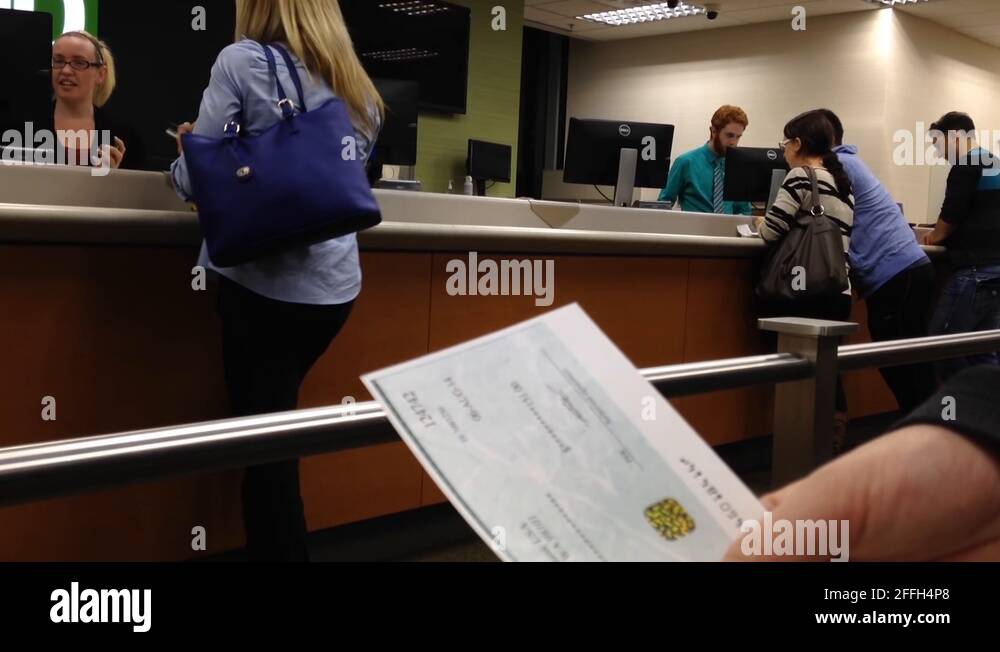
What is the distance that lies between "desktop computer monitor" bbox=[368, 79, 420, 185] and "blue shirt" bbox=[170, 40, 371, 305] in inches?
84.1

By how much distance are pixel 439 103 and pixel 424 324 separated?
187 inches

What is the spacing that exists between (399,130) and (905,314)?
2.24m

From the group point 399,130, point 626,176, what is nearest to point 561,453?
point 626,176

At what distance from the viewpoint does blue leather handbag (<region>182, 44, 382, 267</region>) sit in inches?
62.7

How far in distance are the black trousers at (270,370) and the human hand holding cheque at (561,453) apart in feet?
4.24

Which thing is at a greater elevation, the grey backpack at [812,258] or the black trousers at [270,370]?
the grey backpack at [812,258]

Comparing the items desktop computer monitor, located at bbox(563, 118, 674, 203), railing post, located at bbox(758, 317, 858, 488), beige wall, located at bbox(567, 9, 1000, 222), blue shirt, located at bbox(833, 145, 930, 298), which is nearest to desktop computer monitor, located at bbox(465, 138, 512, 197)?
desktop computer monitor, located at bbox(563, 118, 674, 203)

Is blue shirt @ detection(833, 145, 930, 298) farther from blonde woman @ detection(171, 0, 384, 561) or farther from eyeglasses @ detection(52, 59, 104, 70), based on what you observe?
eyeglasses @ detection(52, 59, 104, 70)

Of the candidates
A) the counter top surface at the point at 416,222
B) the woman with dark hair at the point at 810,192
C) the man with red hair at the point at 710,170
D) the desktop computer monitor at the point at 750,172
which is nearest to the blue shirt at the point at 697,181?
the man with red hair at the point at 710,170

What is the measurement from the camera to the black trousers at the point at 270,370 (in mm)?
1763

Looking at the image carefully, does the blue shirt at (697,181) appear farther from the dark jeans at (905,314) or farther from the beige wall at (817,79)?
the beige wall at (817,79)

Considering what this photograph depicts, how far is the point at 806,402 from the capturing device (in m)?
1.03

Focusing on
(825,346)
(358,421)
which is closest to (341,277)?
(825,346)
